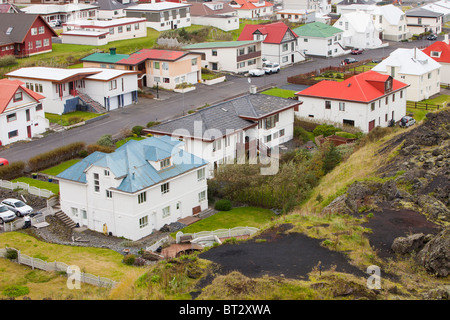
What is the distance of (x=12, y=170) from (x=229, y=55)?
4271 cm

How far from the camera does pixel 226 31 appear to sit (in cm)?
11512

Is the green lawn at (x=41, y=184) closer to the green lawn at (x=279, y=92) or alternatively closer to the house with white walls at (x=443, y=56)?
the green lawn at (x=279, y=92)

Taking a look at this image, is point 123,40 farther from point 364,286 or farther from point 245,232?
point 364,286

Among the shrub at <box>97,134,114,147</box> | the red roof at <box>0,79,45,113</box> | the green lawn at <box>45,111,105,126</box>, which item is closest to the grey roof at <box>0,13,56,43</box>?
the green lawn at <box>45,111,105,126</box>

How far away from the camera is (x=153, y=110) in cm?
7200

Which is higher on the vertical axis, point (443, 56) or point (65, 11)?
point (65, 11)

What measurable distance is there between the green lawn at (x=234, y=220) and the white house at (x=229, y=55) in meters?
43.6

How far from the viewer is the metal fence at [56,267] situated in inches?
1368

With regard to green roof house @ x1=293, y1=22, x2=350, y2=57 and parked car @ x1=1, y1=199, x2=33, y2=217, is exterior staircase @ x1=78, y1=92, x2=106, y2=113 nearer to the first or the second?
parked car @ x1=1, y1=199, x2=33, y2=217

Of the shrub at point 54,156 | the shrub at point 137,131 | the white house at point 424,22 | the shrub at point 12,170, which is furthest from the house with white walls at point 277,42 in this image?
the shrub at point 12,170

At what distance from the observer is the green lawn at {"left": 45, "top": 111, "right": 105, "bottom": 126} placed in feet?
219

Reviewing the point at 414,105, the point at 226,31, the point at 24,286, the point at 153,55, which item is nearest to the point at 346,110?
the point at 414,105

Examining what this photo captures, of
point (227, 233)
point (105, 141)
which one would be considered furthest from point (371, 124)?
point (227, 233)

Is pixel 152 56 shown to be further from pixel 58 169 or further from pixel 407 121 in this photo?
pixel 407 121
